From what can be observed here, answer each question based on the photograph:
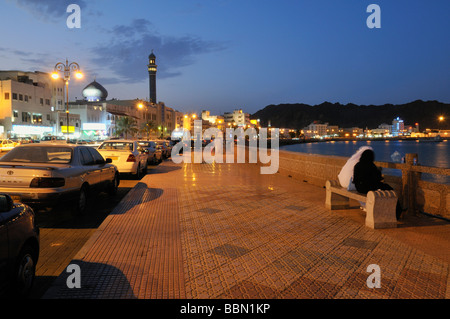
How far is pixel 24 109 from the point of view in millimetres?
64062

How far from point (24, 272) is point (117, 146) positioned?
1312 centimetres

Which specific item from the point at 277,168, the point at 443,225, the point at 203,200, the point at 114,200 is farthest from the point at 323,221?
the point at 277,168

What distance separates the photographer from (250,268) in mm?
4746

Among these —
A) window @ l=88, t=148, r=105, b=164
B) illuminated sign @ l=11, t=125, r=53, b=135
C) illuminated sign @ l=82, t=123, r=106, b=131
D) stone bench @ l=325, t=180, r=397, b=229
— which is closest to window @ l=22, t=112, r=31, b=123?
illuminated sign @ l=11, t=125, r=53, b=135

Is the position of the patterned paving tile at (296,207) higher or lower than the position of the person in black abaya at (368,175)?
lower

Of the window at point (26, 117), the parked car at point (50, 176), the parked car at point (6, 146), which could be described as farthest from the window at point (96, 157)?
the window at point (26, 117)

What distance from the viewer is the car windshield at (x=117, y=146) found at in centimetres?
1600

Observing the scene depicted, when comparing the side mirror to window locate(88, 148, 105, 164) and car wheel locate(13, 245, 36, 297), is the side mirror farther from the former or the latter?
window locate(88, 148, 105, 164)

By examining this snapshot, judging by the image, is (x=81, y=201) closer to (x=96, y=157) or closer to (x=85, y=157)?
(x=85, y=157)

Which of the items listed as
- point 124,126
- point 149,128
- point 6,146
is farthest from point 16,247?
point 149,128

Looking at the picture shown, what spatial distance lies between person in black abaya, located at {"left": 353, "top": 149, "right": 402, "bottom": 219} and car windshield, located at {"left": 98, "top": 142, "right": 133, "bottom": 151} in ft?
35.2

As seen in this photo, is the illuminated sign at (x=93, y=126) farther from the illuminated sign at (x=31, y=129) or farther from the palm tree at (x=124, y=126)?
the illuminated sign at (x=31, y=129)

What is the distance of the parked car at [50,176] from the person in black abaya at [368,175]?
19.1ft
